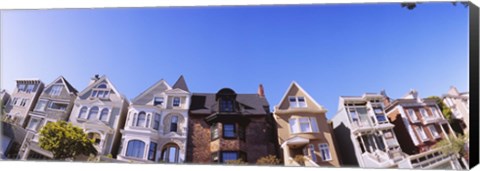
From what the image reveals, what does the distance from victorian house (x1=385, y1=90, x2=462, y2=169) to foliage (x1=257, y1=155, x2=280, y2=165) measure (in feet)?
15.6

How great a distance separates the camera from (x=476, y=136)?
→ 39.4 feet

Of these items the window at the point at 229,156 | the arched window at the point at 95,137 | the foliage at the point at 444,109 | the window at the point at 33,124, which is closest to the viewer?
the foliage at the point at 444,109

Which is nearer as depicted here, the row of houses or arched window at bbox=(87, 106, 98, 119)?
the row of houses

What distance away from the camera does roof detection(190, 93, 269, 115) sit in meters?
16.4

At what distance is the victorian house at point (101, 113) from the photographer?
50.4 feet

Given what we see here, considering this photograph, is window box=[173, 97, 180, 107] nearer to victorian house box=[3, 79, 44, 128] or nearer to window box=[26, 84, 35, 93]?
victorian house box=[3, 79, 44, 128]

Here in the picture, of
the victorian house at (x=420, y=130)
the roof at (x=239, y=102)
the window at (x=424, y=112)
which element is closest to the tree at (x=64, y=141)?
the roof at (x=239, y=102)

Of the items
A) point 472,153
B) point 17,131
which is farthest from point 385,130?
point 17,131

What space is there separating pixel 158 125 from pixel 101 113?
290 centimetres

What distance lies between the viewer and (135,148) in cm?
1498

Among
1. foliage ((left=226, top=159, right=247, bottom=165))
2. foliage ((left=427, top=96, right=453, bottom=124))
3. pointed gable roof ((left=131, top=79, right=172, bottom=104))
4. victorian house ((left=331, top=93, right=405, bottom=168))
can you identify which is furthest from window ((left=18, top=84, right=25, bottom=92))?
foliage ((left=427, top=96, right=453, bottom=124))

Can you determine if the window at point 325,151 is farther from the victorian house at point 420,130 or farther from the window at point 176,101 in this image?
the window at point 176,101

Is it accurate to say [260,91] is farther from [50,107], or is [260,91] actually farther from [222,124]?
[50,107]

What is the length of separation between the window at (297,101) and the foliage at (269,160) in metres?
3.17
